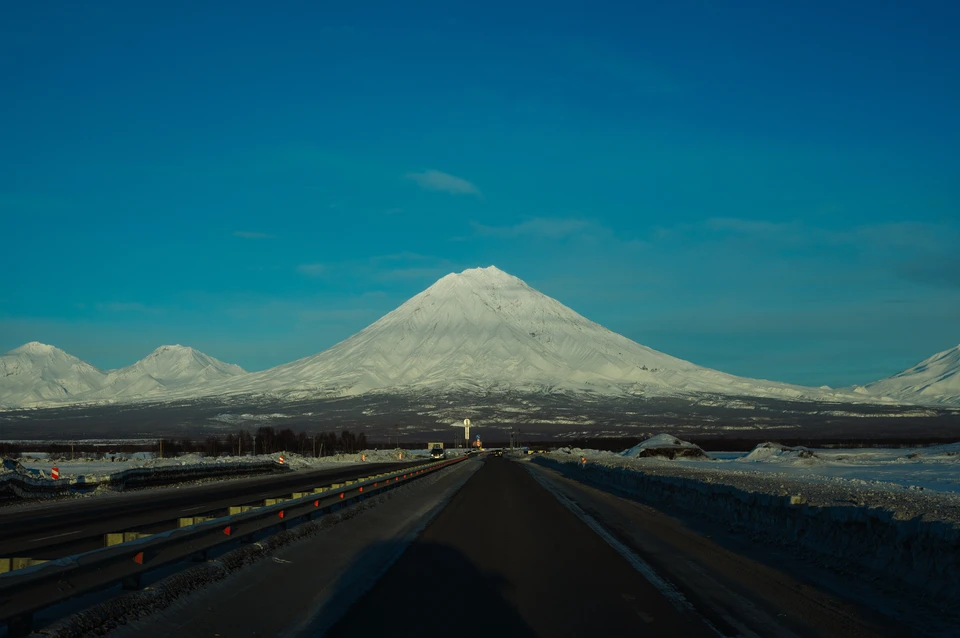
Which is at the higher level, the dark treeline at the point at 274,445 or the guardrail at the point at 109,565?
the guardrail at the point at 109,565

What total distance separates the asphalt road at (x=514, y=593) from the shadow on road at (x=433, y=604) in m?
0.01

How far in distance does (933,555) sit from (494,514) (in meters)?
13.1

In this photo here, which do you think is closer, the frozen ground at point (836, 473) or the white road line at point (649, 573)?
the white road line at point (649, 573)

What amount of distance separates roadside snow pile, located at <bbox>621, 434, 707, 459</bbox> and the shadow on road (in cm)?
8250

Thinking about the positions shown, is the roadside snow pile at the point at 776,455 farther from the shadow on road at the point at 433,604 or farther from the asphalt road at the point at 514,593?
the shadow on road at the point at 433,604

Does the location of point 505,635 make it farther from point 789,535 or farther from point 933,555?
point 789,535

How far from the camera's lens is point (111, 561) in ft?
26.7

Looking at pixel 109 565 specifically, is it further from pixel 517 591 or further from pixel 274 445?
pixel 274 445

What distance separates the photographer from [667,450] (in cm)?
9644

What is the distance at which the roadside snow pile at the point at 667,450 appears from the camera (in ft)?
308

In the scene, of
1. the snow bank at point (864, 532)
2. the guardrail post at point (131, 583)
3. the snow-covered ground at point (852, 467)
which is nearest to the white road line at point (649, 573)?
the snow bank at point (864, 532)

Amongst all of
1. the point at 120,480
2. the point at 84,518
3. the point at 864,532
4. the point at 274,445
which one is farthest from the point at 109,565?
the point at 274,445

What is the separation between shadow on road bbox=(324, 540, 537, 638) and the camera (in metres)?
8.83

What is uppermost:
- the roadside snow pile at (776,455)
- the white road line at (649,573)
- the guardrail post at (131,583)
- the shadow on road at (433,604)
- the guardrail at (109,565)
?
the guardrail at (109,565)
